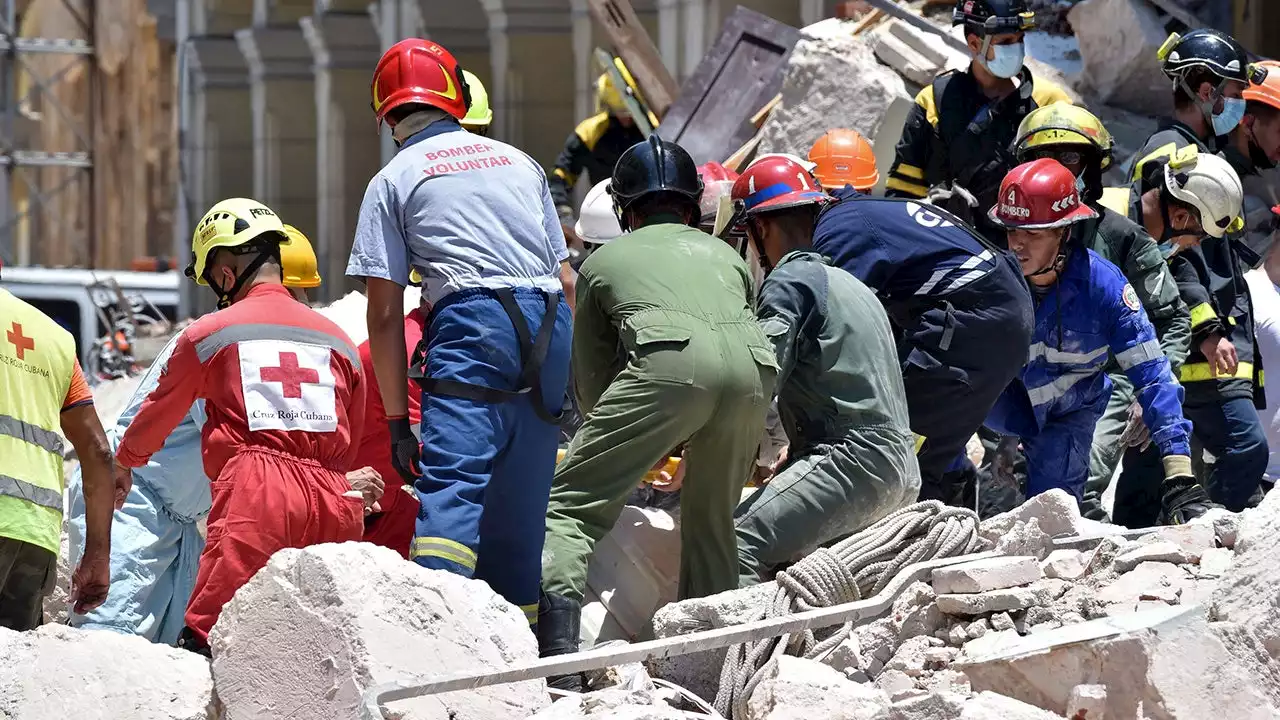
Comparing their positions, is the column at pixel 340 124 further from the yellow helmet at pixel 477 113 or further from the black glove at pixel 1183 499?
the black glove at pixel 1183 499

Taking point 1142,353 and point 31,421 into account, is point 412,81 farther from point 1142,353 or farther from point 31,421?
point 1142,353

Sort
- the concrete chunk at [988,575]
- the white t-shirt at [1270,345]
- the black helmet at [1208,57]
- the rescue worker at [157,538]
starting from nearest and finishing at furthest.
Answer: the concrete chunk at [988,575]
the rescue worker at [157,538]
the white t-shirt at [1270,345]
the black helmet at [1208,57]

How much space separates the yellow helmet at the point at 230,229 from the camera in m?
6.45

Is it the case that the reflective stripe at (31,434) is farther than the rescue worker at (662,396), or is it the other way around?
the rescue worker at (662,396)

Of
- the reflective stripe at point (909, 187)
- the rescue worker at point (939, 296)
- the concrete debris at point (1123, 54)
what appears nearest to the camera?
the rescue worker at point (939, 296)

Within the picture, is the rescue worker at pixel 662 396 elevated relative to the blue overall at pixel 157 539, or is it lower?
elevated

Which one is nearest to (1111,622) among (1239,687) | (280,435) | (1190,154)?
(1239,687)

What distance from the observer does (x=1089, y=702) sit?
507 centimetres

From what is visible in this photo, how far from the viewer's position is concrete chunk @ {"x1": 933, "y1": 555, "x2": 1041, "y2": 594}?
587 centimetres

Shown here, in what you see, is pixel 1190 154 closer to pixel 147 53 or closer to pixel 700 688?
pixel 700 688

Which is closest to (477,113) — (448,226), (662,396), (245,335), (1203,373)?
(448,226)

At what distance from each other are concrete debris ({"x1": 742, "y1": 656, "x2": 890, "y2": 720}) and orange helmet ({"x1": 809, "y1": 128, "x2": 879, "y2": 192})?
4.28 m

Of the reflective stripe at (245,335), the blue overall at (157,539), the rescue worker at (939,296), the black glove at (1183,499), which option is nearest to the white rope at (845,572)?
the rescue worker at (939,296)

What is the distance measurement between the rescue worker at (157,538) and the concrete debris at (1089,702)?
269cm
